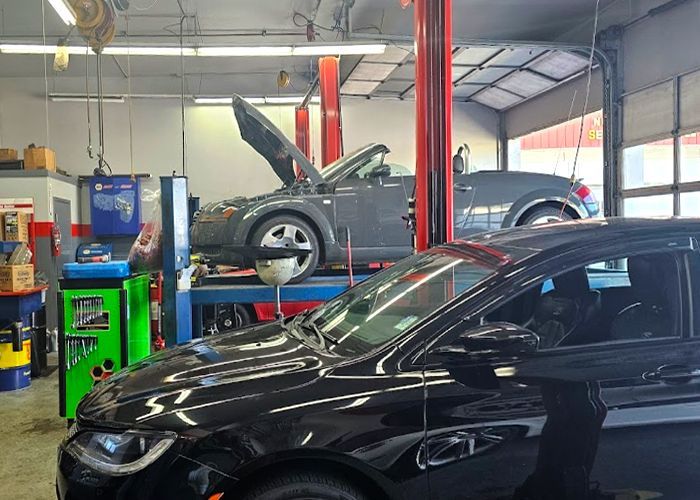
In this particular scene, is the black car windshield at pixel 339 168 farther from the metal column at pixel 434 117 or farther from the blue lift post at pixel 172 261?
the blue lift post at pixel 172 261

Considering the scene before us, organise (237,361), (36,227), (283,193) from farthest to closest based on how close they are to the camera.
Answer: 1. (36,227)
2. (283,193)
3. (237,361)

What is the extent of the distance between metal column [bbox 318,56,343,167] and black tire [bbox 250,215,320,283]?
4413mm

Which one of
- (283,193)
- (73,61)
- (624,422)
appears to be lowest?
(624,422)

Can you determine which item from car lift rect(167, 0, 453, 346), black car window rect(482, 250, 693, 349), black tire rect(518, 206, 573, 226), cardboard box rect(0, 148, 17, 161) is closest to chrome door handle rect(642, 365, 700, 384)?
black car window rect(482, 250, 693, 349)

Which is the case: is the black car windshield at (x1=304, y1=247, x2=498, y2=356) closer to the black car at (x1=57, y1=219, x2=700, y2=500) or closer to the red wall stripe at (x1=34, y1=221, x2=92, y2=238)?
the black car at (x1=57, y1=219, x2=700, y2=500)

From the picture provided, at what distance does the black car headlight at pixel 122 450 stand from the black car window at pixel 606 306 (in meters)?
1.07

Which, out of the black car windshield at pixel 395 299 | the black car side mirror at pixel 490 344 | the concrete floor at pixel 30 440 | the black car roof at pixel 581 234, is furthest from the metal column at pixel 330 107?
the black car side mirror at pixel 490 344

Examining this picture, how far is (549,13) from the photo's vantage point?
29.6 ft

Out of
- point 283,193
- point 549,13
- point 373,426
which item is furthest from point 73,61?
point 373,426

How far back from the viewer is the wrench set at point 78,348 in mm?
4020

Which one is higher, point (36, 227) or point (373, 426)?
point (36, 227)

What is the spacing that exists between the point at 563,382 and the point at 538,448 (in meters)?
0.21

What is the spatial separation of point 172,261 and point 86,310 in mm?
737

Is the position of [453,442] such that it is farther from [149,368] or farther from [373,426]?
[149,368]
